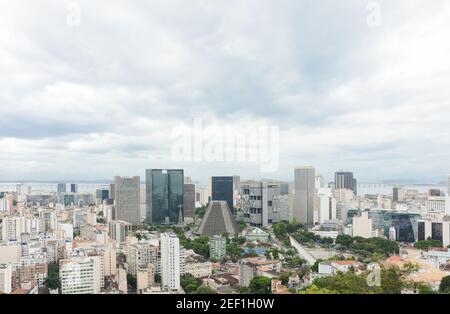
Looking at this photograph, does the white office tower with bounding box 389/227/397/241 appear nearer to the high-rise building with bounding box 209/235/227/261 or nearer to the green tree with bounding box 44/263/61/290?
the high-rise building with bounding box 209/235/227/261

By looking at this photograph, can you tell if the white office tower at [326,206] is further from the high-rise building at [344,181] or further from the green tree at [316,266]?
the green tree at [316,266]

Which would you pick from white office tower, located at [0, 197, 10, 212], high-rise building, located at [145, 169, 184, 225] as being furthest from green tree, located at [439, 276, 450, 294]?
white office tower, located at [0, 197, 10, 212]

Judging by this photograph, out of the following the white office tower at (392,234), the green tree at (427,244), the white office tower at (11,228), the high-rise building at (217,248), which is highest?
the white office tower at (11,228)

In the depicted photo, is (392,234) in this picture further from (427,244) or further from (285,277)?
(285,277)

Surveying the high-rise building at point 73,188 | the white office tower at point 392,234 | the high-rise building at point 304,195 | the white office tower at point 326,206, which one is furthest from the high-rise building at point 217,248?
the white office tower at point 392,234
